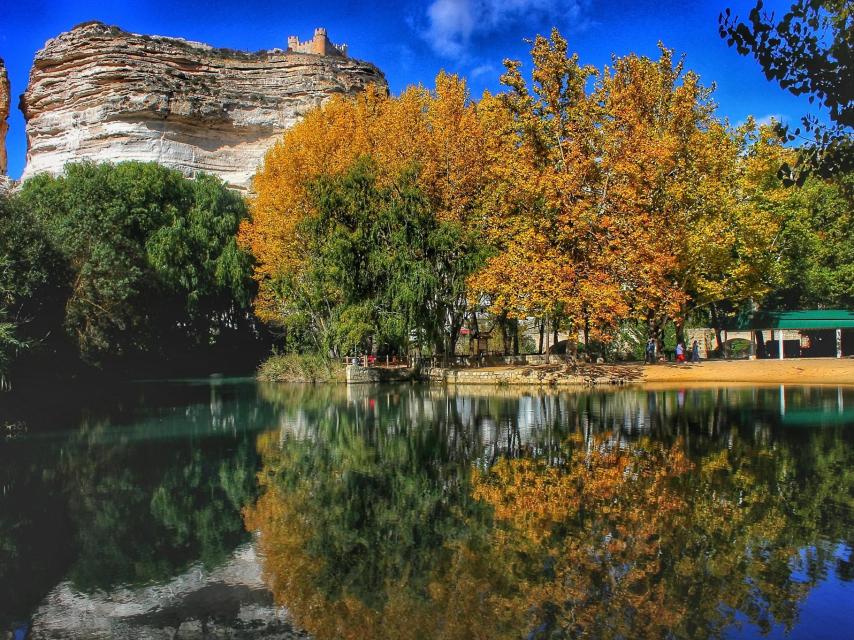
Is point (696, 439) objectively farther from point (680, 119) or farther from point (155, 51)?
point (155, 51)

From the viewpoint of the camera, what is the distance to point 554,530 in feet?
21.7

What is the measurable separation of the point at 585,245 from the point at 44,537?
67.2ft

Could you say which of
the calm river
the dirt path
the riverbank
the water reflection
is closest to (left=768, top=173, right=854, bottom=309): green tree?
the dirt path

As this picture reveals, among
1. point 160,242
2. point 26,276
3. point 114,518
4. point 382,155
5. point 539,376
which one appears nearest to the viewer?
point 114,518

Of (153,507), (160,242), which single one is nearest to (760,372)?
(153,507)

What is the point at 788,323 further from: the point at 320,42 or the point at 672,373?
the point at 320,42

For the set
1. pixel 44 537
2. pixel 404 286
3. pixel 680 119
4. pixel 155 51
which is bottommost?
pixel 44 537

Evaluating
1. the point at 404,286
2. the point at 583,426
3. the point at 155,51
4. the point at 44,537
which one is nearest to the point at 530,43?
the point at 404,286

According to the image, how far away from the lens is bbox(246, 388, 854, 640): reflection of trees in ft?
16.0

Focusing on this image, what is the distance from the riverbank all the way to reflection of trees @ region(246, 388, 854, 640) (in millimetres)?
12201

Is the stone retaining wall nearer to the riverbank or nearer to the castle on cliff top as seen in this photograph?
the riverbank

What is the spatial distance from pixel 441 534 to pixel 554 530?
1.01m

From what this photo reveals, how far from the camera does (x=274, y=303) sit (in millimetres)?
36500

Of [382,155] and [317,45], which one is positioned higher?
[317,45]
